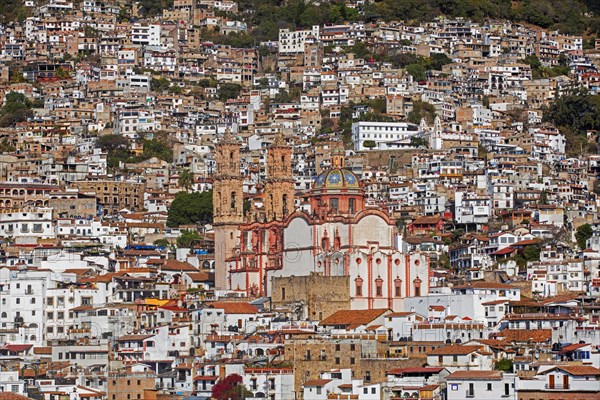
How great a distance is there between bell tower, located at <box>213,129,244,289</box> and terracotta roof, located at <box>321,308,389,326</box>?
1219cm

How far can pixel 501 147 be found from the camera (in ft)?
445

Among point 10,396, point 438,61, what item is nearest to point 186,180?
point 438,61

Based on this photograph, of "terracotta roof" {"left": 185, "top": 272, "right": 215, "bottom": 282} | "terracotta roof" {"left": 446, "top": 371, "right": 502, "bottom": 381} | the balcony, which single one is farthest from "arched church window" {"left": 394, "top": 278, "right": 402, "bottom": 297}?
the balcony

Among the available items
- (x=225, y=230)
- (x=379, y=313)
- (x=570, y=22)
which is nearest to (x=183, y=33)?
(x=570, y=22)

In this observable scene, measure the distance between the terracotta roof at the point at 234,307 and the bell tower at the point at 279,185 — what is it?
1050 cm

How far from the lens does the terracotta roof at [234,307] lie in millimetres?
85719

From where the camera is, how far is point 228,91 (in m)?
156

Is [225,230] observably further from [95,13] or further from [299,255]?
[95,13]

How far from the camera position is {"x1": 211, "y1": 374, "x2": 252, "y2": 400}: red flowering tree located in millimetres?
72625

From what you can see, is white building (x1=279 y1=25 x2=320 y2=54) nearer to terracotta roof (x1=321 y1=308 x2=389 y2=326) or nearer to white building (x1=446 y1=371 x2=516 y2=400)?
terracotta roof (x1=321 y1=308 x2=389 y2=326)

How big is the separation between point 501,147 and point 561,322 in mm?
58263

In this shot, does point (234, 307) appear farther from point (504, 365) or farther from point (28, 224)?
point (28, 224)

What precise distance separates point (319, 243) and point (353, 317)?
8045mm

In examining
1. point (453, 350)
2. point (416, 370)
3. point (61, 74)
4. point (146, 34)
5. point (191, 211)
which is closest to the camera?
point (416, 370)
